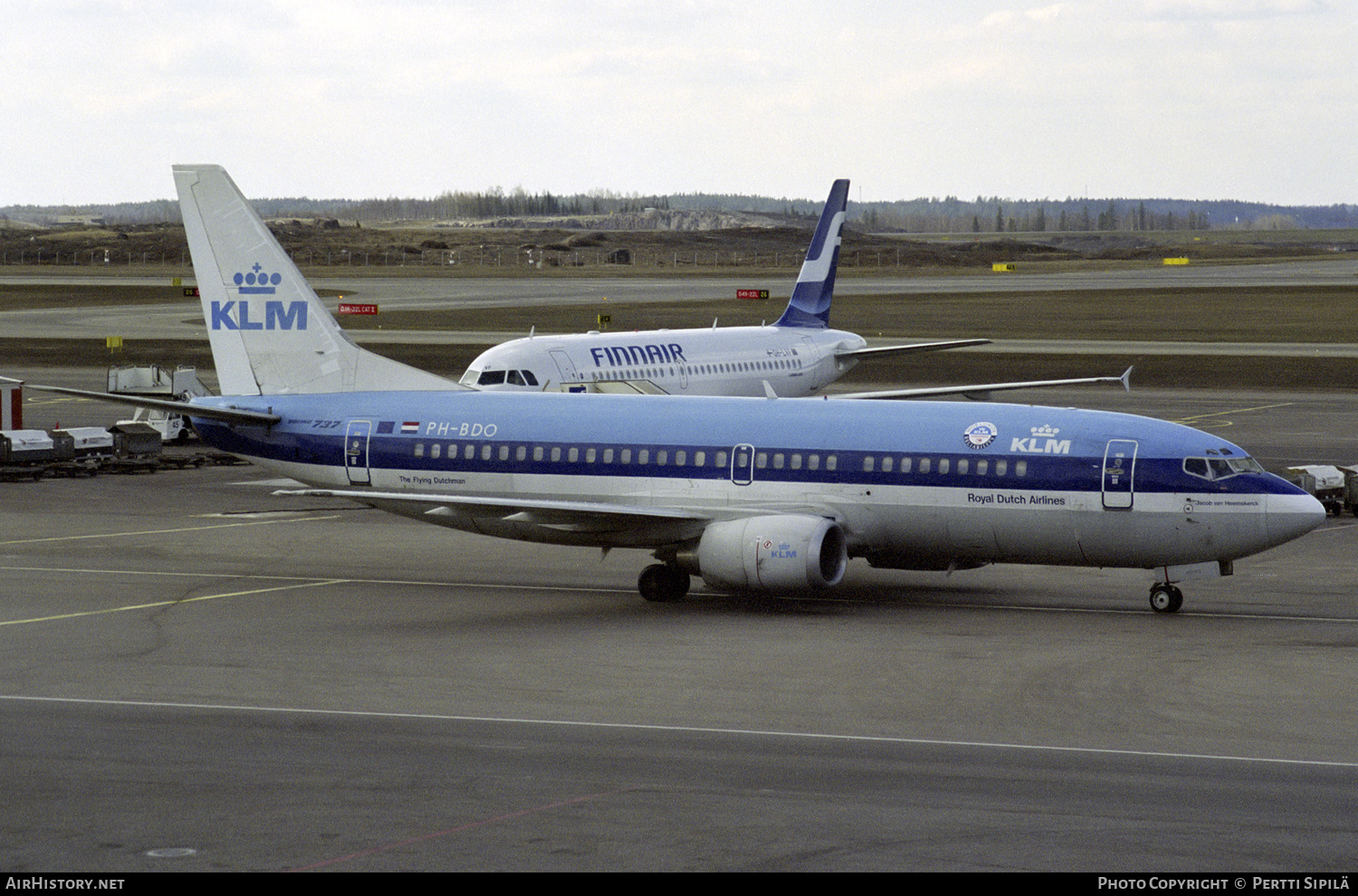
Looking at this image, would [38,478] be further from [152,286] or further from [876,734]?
[152,286]

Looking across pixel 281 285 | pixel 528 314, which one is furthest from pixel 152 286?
pixel 281 285

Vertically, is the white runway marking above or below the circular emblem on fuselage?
below

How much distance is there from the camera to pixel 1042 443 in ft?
104

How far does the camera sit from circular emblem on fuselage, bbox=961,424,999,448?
105 ft

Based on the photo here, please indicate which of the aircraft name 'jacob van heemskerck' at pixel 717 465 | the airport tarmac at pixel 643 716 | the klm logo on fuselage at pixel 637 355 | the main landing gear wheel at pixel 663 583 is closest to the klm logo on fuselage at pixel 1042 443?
the aircraft name 'jacob van heemskerck' at pixel 717 465

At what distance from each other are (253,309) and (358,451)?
4.65 m

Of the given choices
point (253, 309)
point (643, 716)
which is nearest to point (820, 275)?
point (253, 309)

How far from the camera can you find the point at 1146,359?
3669 inches

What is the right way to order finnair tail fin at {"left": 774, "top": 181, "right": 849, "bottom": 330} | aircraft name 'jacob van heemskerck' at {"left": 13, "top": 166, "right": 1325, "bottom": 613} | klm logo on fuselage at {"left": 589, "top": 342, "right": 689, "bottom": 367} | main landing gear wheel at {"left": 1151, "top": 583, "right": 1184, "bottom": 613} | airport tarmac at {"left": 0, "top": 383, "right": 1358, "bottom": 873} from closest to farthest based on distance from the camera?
airport tarmac at {"left": 0, "top": 383, "right": 1358, "bottom": 873}
aircraft name 'jacob van heemskerck' at {"left": 13, "top": 166, "right": 1325, "bottom": 613}
main landing gear wheel at {"left": 1151, "top": 583, "right": 1184, "bottom": 613}
klm logo on fuselage at {"left": 589, "top": 342, "right": 689, "bottom": 367}
finnair tail fin at {"left": 774, "top": 181, "right": 849, "bottom": 330}

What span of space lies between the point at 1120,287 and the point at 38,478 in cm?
11850

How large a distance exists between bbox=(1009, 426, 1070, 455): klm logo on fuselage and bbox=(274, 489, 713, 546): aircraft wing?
594 cm

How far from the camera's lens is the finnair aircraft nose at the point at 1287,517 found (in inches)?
1196

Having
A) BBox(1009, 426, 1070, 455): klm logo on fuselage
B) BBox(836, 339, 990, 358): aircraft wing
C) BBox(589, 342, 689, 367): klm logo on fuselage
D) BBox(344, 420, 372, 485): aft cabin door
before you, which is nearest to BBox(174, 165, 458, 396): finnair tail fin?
BBox(344, 420, 372, 485): aft cabin door

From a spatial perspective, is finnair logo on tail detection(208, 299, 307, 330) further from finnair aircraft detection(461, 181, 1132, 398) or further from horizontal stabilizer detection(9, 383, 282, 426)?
finnair aircraft detection(461, 181, 1132, 398)
